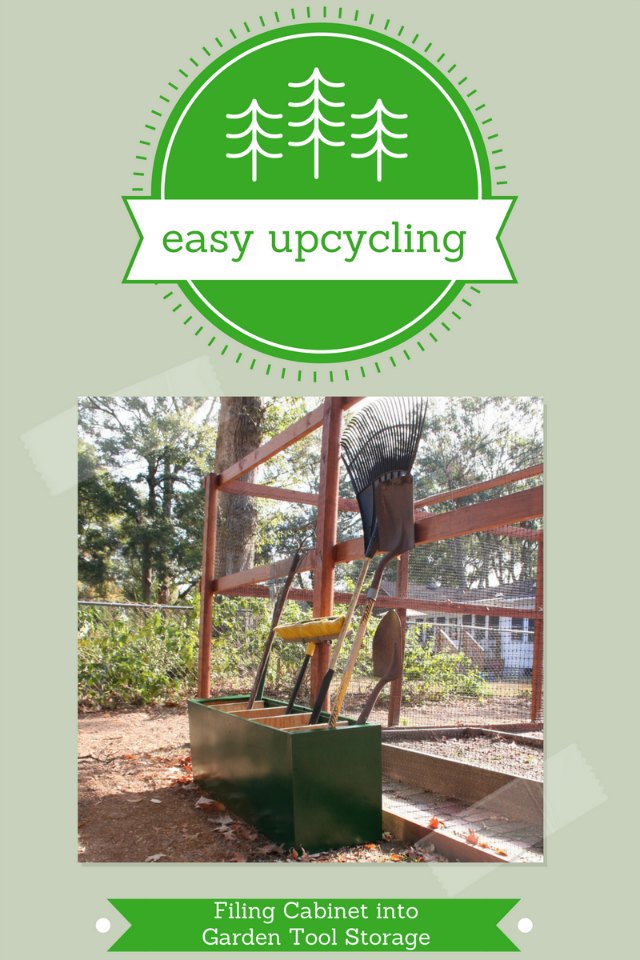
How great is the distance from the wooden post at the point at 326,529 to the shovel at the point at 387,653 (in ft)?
1.48

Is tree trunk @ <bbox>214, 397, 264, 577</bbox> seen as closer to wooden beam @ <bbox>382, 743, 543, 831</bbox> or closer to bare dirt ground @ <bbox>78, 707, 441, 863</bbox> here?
bare dirt ground @ <bbox>78, 707, 441, 863</bbox>

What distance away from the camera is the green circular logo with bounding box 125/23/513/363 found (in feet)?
6.28

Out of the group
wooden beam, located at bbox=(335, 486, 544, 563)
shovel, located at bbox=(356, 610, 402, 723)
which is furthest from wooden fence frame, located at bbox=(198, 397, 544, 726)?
shovel, located at bbox=(356, 610, 402, 723)

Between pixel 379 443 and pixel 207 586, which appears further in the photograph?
pixel 207 586

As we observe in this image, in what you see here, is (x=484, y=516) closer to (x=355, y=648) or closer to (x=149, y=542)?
(x=355, y=648)

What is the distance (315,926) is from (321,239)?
1923 millimetres

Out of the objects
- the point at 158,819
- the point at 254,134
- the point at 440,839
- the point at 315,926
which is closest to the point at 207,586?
the point at 158,819

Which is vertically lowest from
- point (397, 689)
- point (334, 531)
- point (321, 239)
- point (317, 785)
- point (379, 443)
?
point (397, 689)

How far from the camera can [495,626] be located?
10.7 ft

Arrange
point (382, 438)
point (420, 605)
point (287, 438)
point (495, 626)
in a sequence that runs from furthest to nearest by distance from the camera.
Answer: point (420, 605)
point (287, 438)
point (495, 626)
point (382, 438)

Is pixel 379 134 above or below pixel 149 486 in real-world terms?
above

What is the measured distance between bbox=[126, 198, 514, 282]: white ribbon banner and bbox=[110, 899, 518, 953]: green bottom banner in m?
1.78

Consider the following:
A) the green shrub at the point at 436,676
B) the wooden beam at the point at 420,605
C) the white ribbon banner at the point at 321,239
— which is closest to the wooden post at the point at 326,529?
the wooden beam at the point at 420,605

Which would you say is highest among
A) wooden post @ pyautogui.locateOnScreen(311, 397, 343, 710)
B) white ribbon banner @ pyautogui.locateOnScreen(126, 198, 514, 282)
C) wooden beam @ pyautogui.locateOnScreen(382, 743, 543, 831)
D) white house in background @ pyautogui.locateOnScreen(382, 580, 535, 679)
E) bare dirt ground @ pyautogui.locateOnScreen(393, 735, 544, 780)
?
white ribbon banner @ pyautogui.locateOnScreen(126, 198, 514, 282)
